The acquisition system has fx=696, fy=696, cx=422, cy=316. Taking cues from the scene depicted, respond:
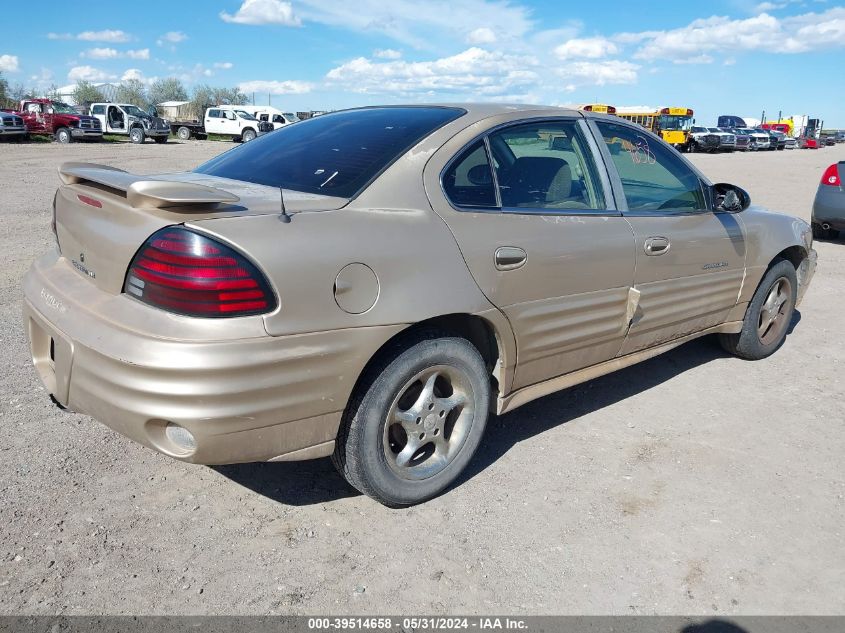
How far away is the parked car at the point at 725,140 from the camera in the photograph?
47.2 meters

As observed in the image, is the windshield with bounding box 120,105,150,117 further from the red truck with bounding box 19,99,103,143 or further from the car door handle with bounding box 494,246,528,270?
the car door handle with bounding box 494,246,528,270

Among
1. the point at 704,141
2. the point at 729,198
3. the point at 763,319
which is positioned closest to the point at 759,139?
the point at 704,141

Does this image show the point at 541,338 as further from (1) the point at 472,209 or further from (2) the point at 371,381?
(2) the point at 371,381

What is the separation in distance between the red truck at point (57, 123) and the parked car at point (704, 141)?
36.0 m

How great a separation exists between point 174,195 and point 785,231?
13.5 ft

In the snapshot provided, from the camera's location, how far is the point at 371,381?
2.65m

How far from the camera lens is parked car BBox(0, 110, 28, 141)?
30.2m

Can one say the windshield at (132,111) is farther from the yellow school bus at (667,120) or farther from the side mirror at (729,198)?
the side mirror at (729,198)

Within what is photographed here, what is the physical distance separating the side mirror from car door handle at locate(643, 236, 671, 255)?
674mm

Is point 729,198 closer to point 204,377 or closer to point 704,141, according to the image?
point 204,377

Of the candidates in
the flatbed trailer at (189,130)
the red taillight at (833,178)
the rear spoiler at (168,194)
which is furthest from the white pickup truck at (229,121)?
the rear spoiler at (168,194)

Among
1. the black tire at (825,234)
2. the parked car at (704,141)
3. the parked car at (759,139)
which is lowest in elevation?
the black tire at (825,234)

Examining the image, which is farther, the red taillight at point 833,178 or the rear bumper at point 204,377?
the red taillight at point 833,178

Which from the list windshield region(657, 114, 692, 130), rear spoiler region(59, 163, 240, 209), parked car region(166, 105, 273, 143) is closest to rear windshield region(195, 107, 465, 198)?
rear spoiler region(59, 163, 240, 209)
